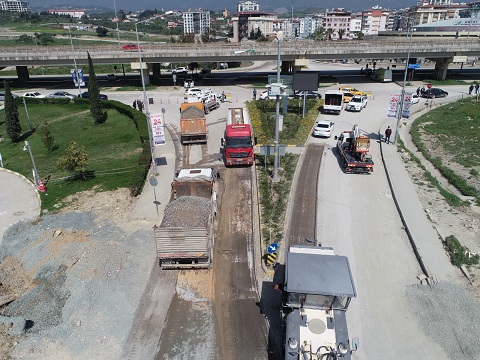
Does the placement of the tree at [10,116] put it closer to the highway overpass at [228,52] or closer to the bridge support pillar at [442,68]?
the highway overpass at [228,52]

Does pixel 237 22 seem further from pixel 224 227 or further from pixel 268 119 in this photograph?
pixel 224 227

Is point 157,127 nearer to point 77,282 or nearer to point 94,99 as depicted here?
point 77,282

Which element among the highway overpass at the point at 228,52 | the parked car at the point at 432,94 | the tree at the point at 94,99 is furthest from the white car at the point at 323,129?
the highway overpass at the point at 228,52

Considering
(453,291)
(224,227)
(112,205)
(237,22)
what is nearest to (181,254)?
(224,227)

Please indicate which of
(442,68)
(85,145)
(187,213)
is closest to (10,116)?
(85,145)

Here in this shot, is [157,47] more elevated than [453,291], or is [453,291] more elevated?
[157,47]

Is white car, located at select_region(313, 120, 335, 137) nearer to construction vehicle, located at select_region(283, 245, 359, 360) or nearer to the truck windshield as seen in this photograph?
the truck windshield
